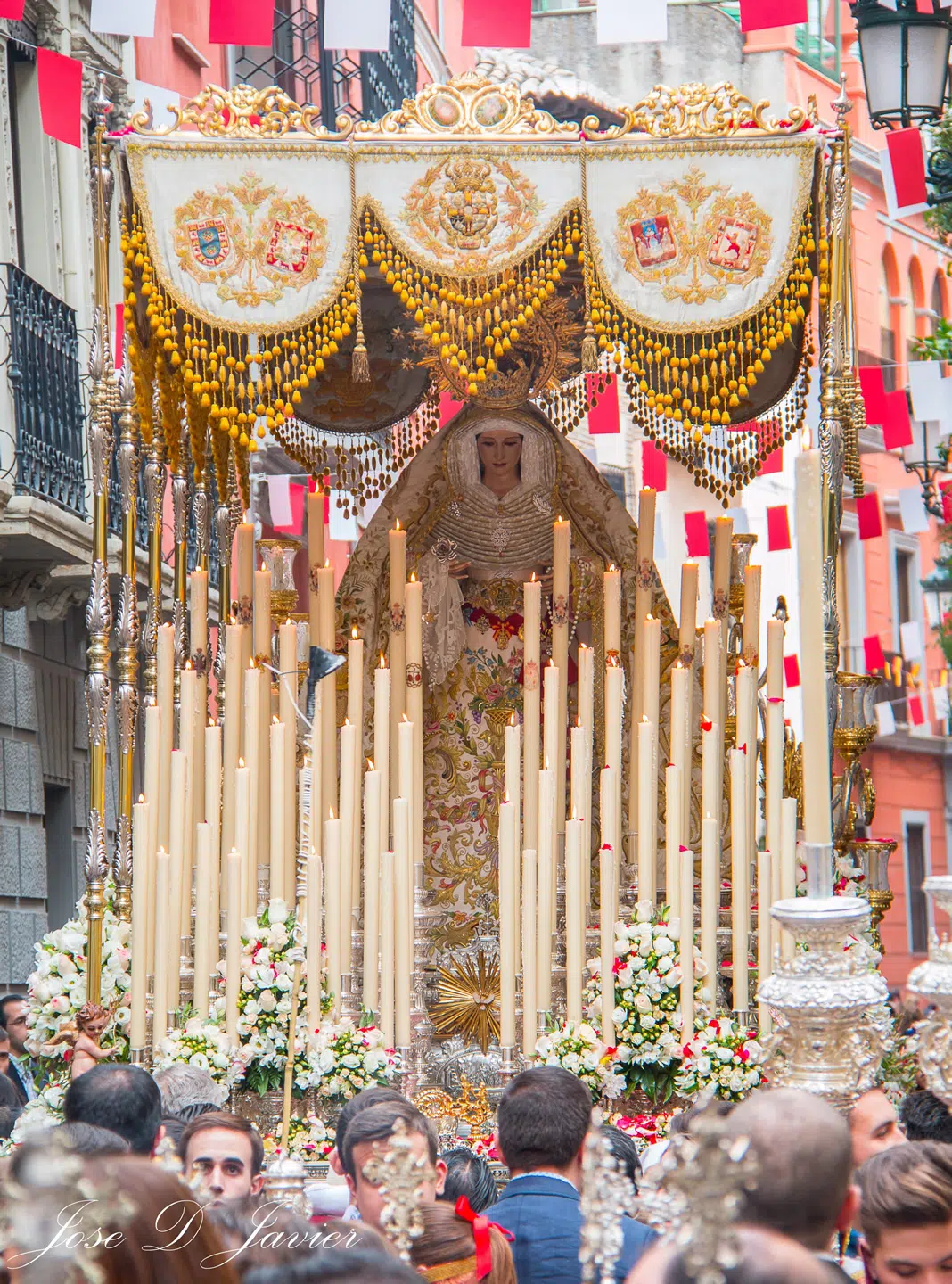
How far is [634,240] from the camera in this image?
6.25 m

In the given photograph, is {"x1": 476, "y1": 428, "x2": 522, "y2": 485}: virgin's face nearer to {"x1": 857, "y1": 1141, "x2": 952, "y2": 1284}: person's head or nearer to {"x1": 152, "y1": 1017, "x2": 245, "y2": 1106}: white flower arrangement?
{"x1": 152, "y1": 1017, "x2": 245, "y2": 1106}: white flower arrangement

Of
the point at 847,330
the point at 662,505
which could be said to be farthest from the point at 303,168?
the point at 662,505

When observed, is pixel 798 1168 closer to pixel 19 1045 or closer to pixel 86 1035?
pixel 86 1035

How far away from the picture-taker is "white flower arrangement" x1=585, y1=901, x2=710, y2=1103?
5965 millimetres

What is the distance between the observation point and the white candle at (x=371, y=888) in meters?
6.09

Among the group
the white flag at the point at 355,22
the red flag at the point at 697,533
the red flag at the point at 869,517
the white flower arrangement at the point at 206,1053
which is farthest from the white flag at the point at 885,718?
the white flower arrangement at the point at 206,1053

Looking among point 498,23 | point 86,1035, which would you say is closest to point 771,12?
point 498,23

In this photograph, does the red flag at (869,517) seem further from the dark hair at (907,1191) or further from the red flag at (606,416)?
the dark hair at (907,1191)

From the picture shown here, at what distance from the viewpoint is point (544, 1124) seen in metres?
3.79

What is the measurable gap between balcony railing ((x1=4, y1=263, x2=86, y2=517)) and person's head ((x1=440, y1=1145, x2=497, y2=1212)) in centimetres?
548

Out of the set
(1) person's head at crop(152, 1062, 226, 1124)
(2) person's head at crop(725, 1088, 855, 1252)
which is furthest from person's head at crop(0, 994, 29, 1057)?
(2) person's head at crop(725, 1088, 855, 1252)

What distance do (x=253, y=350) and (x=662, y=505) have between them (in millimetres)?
15530

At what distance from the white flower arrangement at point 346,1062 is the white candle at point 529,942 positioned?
0.38 m

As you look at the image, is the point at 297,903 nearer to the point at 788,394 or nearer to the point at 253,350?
the point at 253,350
